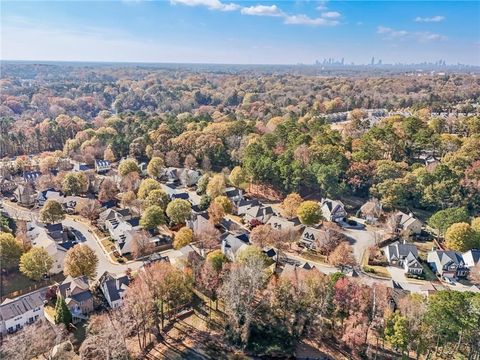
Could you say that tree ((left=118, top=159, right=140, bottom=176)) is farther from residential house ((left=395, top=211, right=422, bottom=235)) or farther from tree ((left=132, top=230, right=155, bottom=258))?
residential house ((left=395, top=211, right=422, bottom=235))

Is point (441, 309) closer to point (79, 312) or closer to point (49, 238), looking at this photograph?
point (79, 312)

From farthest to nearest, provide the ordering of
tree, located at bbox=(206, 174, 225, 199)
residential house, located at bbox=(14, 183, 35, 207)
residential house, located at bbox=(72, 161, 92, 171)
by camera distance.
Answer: residential house, located at bbox=(72, 161, 92, 171) → residential house, located at bbox=(14, 183, 35, 207) → tree, located at bbox=(206, 174, 225, 199)

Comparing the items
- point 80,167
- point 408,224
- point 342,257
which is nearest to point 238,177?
point 342,257

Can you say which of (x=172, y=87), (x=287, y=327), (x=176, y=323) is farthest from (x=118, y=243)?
(x=172, y=87)

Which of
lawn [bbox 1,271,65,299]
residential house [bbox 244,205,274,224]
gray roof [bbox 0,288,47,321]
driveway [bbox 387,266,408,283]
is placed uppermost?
residential house [bbox 244,205,274,224]

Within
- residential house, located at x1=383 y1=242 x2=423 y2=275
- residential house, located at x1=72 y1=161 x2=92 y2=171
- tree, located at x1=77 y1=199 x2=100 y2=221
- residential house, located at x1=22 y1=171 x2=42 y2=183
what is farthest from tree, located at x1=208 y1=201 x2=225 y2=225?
residential house, located at x1=22 y1=171 x2=42 y2=183

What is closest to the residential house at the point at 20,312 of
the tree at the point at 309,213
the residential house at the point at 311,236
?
the residential house at the point at 311,236
